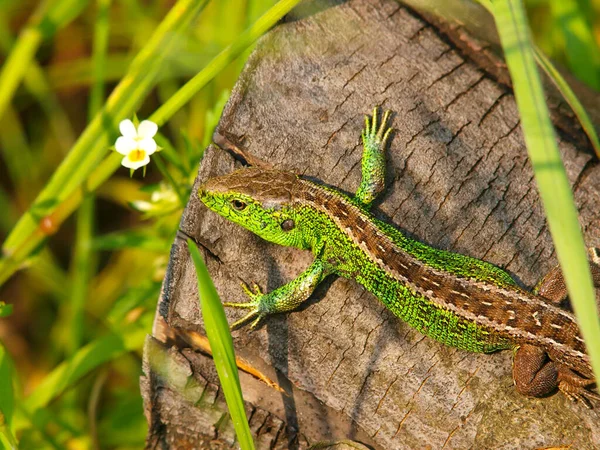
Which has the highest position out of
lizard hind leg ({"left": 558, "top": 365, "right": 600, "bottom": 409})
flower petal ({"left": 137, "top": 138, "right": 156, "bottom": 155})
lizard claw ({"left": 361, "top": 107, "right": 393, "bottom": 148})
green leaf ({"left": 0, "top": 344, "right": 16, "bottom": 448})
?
lizard claw ({"left": 361, "top": 107, "right": 393, "bottom": 148})

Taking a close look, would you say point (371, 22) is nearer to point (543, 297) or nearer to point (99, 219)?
point (543, 297)

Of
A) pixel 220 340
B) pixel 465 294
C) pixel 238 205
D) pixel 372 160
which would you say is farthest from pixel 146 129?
pixel 465 294

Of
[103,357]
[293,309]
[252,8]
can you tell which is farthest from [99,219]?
[293,309]

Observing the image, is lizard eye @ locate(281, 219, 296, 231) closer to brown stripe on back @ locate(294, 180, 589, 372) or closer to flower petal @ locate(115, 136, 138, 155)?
brown stripe on back @ locate(294, 180, 589, 372)

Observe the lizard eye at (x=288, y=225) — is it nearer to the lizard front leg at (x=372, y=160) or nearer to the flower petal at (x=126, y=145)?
the lizard front leg at (x=372, y=160)

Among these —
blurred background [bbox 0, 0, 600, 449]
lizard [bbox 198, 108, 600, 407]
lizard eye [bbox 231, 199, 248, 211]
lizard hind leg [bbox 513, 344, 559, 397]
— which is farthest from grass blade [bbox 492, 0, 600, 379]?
blurred background [bbox 0, 0, 600, 449]

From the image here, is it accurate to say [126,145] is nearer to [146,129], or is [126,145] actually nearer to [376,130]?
[146,129]

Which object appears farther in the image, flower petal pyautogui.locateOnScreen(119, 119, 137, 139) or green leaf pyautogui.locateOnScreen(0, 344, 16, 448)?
flower petal pyautogui.locateOnScreen(119, 119, 137, 139)
